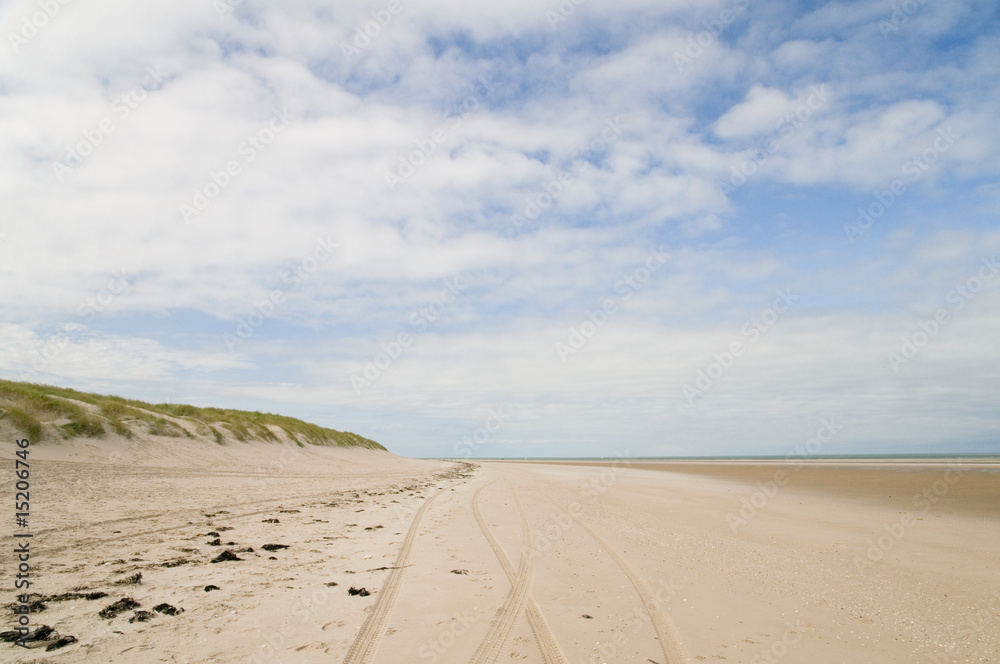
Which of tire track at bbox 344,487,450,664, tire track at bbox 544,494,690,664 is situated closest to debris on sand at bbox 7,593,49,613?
tire track at bbox 344,487,450,664

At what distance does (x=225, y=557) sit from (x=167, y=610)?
2.07 m

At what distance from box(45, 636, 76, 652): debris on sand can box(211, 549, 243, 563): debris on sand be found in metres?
2.57

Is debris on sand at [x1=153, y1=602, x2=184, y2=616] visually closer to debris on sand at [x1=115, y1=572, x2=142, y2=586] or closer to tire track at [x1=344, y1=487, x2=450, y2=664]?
debris on sand at [x1=115, y1=572, x2=142, y2=586]

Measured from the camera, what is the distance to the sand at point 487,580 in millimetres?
4762

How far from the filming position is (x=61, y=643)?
430 cm

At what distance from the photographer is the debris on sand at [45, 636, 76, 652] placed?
4.21 m

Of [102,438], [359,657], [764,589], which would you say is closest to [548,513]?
[764,589]

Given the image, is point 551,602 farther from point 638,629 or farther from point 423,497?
point 423,497

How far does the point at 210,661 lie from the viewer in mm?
4207

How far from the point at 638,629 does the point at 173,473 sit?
15763mm

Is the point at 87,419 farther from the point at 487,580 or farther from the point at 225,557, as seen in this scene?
the point at 487,580

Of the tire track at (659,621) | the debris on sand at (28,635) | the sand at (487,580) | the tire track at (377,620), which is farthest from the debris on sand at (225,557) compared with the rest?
the tire track at (659,621)

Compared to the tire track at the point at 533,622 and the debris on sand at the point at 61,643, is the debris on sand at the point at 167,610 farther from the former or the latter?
the tire track at the point at 533,622

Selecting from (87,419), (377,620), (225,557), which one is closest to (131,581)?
(225,557)
